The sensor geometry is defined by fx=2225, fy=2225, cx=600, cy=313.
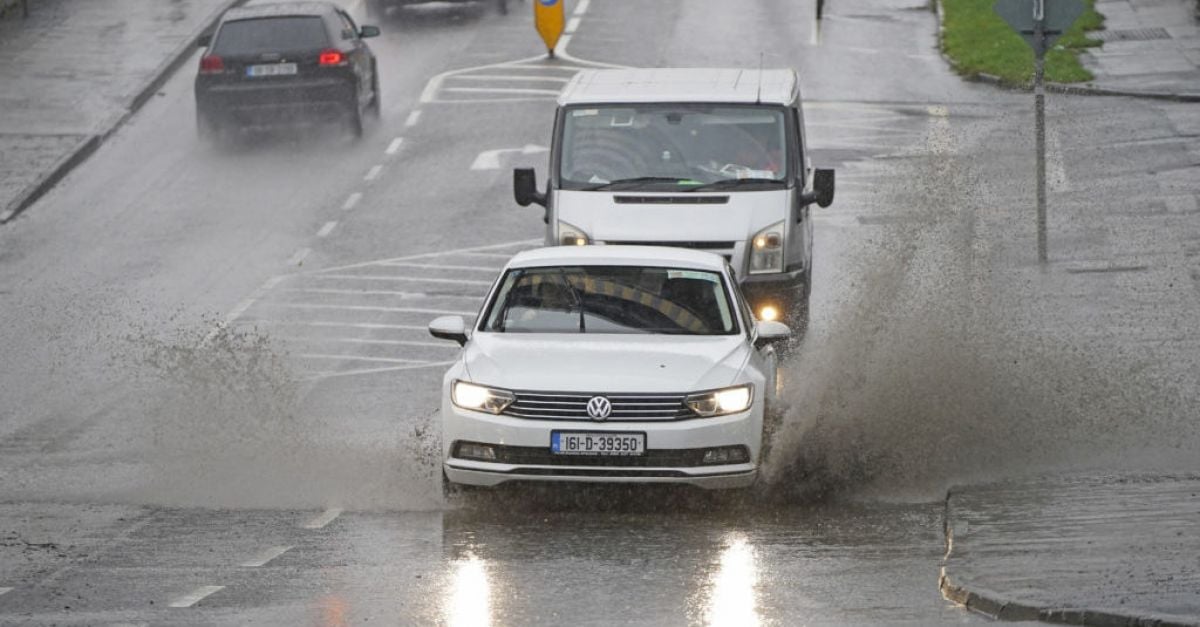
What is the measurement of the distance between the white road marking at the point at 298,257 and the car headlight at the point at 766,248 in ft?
23.3

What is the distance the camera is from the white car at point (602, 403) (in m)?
11.2

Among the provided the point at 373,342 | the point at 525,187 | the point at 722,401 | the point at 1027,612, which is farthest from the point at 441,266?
the point at 1027,612

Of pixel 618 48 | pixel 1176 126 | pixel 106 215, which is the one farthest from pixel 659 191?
pixel 618 48

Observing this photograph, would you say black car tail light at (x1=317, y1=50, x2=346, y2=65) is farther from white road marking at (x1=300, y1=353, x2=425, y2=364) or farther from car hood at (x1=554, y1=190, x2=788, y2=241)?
car hood at (x1=554, y1=190, x2=788, y2=241)

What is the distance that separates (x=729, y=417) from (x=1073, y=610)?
3.00m

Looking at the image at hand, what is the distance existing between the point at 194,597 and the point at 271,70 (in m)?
20.2

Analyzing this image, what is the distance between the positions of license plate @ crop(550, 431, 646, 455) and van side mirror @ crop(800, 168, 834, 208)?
5803mm

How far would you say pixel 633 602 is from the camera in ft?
30.2

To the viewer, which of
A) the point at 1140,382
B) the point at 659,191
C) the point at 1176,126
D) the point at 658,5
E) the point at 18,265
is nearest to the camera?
the point at 1140,382

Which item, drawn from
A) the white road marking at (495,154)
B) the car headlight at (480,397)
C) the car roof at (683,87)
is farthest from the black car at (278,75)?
the car headlight at (480,397)

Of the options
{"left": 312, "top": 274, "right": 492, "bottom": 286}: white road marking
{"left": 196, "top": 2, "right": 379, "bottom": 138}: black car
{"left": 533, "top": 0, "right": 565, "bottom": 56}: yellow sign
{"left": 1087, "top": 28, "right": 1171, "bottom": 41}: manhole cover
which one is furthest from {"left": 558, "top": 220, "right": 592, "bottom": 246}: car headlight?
{"left": 1087, "top": 28, "right": 1171, "bottom": 41}: manhole cover

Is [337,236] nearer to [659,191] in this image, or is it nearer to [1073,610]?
[659,191]

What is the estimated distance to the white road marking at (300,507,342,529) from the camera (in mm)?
11461

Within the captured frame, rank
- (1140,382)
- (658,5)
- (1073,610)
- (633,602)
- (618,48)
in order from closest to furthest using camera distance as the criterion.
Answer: (1073,610) → (633,602) → (1140,382) → (618,48) → (658,5)
